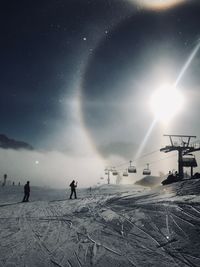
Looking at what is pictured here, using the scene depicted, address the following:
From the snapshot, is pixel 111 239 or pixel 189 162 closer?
pixel 111 239

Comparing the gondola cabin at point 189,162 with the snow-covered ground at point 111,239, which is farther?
the gondola cabin at point 189,162

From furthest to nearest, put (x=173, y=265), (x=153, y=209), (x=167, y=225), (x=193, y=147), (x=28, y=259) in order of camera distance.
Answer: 1. (x=193, y=147)
2. (x=153, y=209)
3. (x=167, y=225)
4. (x=28, y=259)
5. (x=173, y=265)

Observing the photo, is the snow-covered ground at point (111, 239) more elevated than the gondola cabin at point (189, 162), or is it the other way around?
the gondola cabin at point (189, 162)

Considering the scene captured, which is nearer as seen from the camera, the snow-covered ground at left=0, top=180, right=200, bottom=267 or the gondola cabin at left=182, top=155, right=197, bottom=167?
the snow-covered ground at left=0, top=180, right=200, bottom=267

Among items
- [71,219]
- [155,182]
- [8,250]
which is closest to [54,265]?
[8,250]

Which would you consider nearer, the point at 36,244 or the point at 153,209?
the point at 36,244

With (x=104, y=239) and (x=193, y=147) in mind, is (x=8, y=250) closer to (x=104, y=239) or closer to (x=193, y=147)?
(x=104, y=239)

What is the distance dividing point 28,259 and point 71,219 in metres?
6.99

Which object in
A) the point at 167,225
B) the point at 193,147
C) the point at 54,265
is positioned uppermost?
the point at 193,147

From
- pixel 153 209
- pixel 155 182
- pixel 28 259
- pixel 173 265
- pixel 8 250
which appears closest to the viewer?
→ pixel 173 265

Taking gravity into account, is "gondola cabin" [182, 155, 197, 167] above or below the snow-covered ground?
above

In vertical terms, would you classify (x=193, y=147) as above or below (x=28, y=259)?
above

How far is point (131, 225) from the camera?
1202 centimetres

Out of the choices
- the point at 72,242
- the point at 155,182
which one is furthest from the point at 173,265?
the point at 155,182
